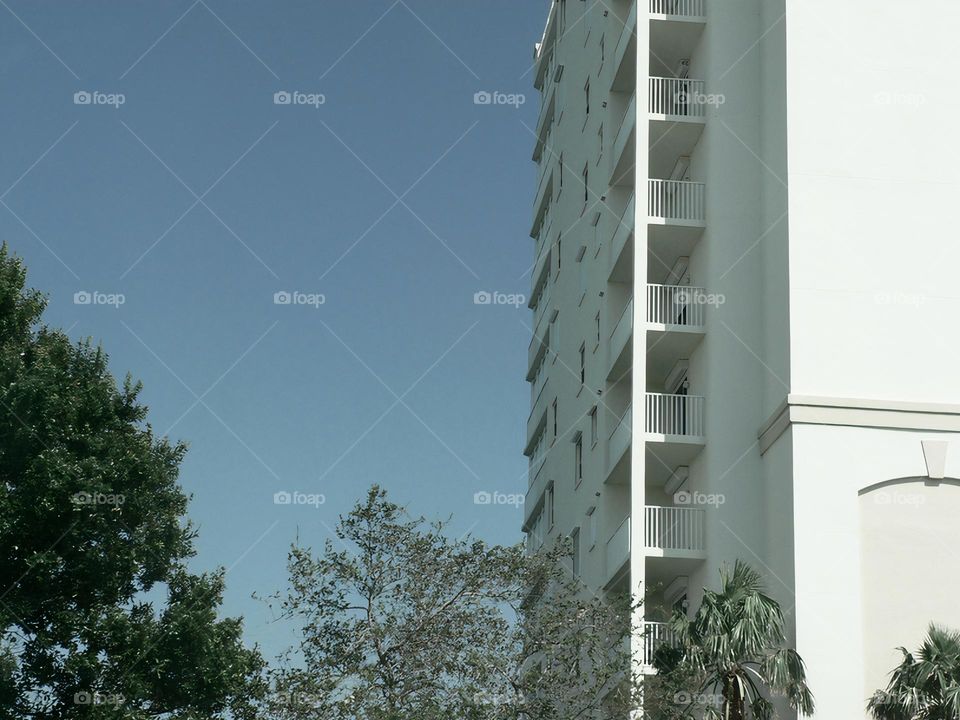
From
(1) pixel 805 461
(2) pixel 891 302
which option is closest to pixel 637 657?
(1) pixel 805 461

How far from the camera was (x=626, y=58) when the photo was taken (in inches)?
1570

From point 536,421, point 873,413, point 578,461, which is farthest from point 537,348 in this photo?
point 873,413

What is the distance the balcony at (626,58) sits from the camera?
126 ft

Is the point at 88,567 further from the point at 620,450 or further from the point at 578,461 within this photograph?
the point at 578,461

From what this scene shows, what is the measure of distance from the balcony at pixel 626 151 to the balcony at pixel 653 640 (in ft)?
39.9

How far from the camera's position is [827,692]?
28766 mm

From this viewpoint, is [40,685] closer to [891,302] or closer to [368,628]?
[368,628]

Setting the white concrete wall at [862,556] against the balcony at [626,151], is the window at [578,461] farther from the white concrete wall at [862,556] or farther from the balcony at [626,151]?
the white concrete wall at [862,556]

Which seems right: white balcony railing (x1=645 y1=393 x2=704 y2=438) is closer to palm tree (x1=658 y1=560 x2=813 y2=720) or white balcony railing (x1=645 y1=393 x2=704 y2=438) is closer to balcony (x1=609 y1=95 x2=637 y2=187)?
palm tree (x1=658 y1=560 x2=813 y2=720)

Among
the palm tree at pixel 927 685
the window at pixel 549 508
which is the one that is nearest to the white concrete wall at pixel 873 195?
the palm tree at pixel 927 685

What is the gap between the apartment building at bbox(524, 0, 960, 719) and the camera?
30.4 meters

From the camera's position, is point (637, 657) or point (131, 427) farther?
point (131, 427)

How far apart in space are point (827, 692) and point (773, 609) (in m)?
2.18

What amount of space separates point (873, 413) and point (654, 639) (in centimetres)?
697
